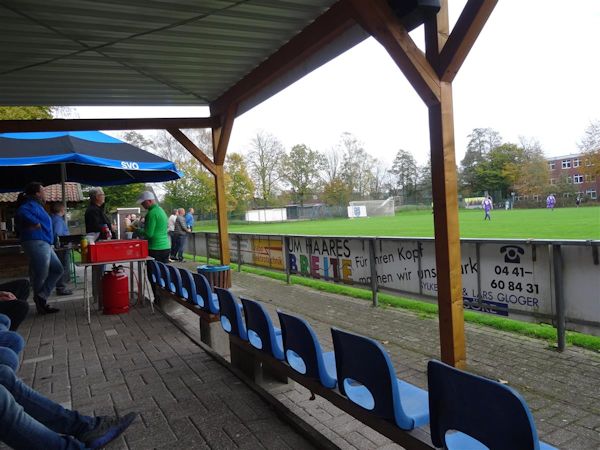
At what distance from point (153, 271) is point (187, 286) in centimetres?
196

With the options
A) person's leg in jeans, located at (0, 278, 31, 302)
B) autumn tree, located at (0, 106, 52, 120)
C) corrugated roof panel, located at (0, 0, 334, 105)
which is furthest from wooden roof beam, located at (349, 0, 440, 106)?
autumn tree, located at (0, 106, 52, 120)

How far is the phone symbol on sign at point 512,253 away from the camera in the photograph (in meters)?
4.70

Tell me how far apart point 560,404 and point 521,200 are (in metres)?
59.8

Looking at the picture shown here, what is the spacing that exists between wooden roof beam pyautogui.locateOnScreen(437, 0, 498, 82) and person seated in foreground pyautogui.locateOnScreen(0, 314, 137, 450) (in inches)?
133

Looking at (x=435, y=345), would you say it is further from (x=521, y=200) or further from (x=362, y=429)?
(x=521, y=200)

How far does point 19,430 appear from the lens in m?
2.17

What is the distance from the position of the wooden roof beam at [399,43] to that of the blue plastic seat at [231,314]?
7.46ft

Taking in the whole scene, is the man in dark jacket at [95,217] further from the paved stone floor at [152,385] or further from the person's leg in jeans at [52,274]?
the paved stone floor at [152,385]

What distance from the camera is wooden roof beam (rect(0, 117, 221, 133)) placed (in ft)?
22.9

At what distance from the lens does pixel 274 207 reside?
64.2m

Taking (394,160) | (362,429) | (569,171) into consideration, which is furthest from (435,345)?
(394,160)

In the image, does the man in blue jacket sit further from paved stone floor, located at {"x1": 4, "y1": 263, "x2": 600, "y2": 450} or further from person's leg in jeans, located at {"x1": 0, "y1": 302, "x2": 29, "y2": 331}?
person's leg in jeans, located at {"x1": 0, "y1": 302, "x2": 29, "y2": 331}

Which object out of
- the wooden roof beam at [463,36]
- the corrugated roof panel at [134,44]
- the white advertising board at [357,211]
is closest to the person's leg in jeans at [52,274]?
the corrugated roof panel at [134,44]

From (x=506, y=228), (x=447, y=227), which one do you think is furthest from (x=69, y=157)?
(x=506, y=228)
